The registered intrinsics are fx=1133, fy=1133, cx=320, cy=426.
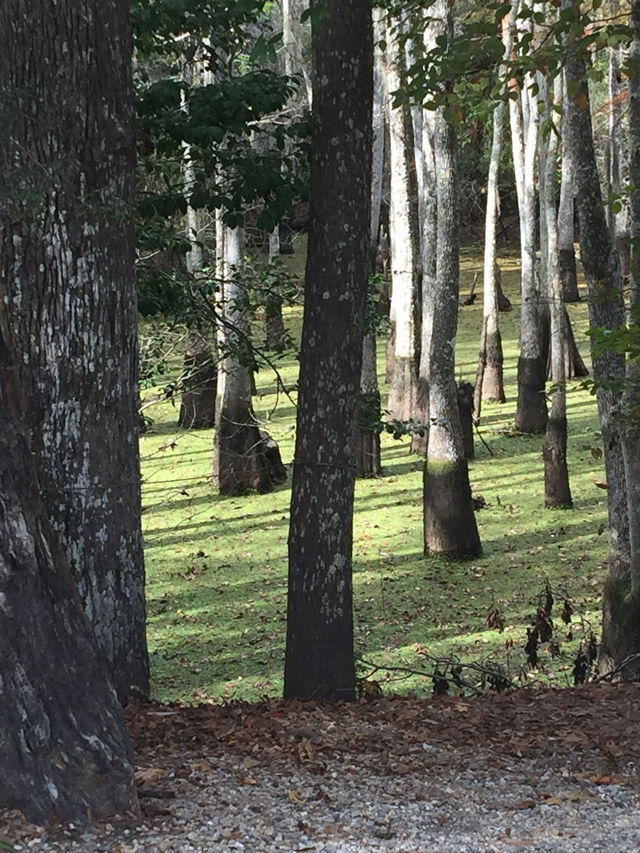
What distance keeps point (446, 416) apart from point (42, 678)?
32.0 ft

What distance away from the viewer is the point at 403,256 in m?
19.1

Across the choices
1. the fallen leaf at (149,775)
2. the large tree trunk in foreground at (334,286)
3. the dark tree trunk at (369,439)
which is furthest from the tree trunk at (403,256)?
the fallen leaf at (149,775)

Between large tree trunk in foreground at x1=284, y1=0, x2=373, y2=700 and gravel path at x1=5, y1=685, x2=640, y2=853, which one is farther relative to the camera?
large tree trunk in foreground at x1=284, y1=0, x2=373, y2=700

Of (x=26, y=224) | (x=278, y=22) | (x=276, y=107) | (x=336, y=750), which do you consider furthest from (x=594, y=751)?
(x=278, y=22)

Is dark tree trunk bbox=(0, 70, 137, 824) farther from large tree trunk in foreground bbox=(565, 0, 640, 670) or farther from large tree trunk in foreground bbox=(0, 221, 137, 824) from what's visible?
large tree trunk in foreground bbox=(565, 0, 640, 670)

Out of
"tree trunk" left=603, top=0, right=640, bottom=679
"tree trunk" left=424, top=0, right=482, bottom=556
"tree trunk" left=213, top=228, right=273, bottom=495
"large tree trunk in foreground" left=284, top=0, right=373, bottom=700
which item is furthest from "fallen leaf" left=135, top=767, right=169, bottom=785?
"tree trunk" left=213, top=228, right=273, bottom=495

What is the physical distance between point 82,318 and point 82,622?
78.5 inches

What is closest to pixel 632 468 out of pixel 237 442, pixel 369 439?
pixel 369 439

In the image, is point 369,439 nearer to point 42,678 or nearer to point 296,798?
point 296,798

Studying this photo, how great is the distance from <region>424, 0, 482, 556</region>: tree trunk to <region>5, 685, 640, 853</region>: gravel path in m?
6.65

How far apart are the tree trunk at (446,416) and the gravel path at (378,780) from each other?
6.65 metres

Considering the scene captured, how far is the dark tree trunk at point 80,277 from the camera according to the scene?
5.66 m

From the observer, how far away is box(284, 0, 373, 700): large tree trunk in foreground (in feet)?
21.7

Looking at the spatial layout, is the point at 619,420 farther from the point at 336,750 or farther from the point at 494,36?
the point at 336,750
